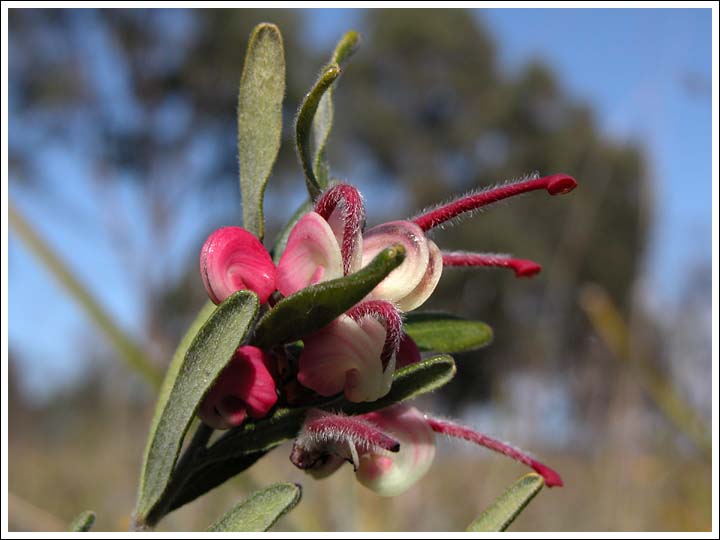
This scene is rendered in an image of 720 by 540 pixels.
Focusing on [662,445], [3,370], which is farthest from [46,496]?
[3,370]

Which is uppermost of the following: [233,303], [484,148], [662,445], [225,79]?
[233,303]

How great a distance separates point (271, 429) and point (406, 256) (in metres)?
0.11

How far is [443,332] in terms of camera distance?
473 millimetres

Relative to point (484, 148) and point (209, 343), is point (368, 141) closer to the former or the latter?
point (484, 148)

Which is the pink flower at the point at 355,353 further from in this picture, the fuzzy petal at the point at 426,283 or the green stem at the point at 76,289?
the green stem at the point at 76,289

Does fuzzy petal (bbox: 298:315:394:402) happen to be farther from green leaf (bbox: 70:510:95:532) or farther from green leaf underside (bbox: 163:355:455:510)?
green leaf (bbox: 70:510:95:532)

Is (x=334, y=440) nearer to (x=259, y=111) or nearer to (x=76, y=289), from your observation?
(x=259, y=111)

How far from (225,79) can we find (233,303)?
313 inches

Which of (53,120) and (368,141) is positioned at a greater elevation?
(53,120)

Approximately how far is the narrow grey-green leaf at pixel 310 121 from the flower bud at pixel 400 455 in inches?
4.9

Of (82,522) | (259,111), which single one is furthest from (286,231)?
(82,522)

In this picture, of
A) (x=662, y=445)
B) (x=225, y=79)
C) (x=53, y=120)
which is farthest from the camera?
(x=225, y=79)

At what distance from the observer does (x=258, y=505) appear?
15.5 inches

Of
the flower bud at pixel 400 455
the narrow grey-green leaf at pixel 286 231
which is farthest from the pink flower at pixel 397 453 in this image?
the narrow grey-green leaf at pixel 286 231
